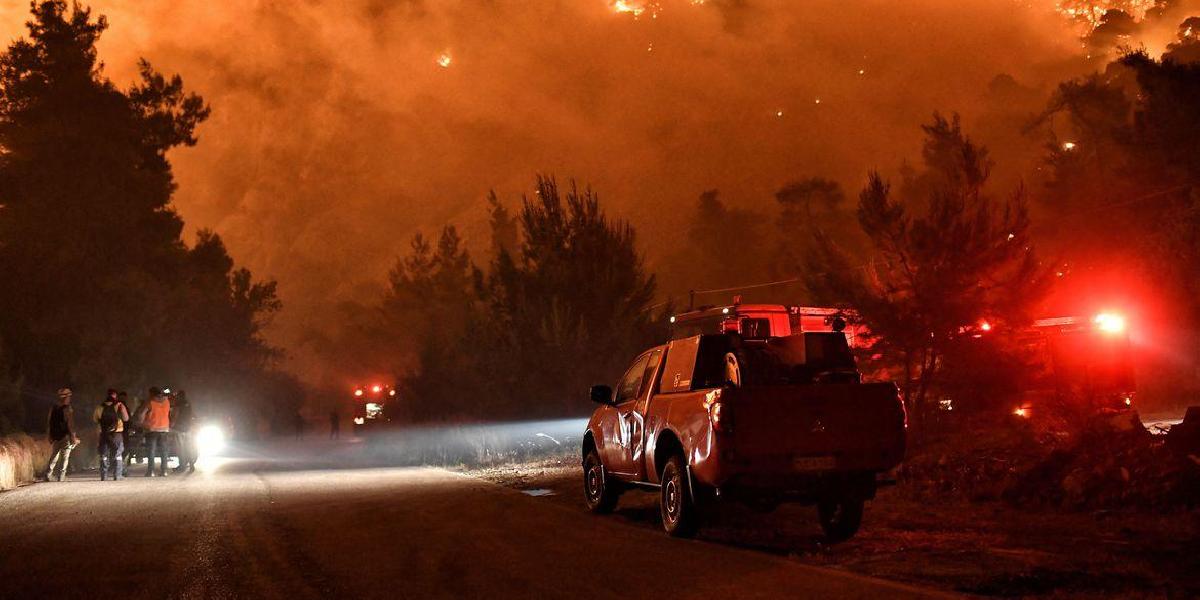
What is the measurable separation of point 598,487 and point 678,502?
9.80 feet

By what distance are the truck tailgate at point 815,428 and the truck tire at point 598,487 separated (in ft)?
12.8

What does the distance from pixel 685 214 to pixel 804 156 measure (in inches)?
882

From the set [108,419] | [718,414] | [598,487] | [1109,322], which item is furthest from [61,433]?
[1109,322]

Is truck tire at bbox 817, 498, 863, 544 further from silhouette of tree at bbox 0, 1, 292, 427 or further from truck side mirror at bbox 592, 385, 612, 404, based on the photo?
silhouette of tree at bbox 0, 1, 292, 427

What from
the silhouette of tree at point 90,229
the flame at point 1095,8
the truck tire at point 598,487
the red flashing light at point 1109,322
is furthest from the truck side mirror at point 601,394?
the flame at point 1095,8

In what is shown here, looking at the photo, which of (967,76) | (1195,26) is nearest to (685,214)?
(967,76)

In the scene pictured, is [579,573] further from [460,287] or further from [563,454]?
[460,287]

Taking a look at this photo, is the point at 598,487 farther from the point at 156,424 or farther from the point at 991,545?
the point at 156,424

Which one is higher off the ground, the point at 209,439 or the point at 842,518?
the point at 209,439

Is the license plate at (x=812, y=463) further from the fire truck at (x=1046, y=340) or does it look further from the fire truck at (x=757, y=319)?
the fire truck at (x=757, y=319)

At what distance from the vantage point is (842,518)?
447 inches

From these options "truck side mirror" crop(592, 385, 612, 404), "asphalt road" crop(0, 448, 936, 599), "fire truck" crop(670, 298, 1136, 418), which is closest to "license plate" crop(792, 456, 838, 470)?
"asphalt road" crop(0, 448, 936, 599)

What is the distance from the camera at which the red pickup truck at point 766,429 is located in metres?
10.6

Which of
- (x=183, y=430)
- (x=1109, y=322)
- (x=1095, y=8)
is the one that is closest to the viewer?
→ (x=183, y=430)
